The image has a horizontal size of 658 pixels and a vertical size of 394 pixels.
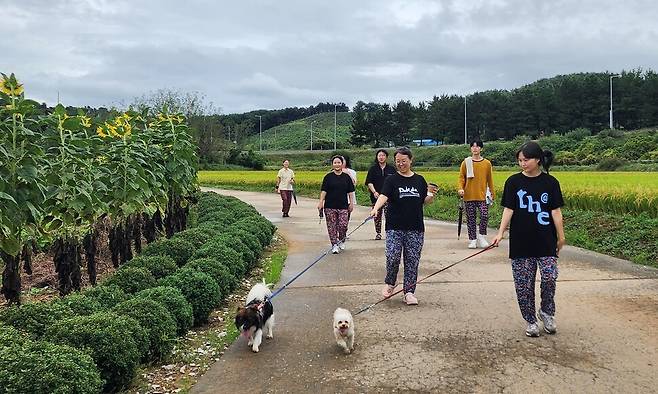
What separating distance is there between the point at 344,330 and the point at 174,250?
4.25 meters

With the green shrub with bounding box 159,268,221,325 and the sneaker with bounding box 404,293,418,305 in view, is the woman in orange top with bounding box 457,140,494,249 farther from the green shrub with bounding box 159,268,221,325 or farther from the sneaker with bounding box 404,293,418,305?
the green shrub with bounding box 159,268,221,325

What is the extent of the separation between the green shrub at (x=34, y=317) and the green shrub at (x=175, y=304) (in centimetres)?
84

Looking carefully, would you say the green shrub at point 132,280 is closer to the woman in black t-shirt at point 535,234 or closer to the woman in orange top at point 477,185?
the woman in black t-shirt at point 535,234

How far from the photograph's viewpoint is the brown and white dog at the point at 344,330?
17.4 ft

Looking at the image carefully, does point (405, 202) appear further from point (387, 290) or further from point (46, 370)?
point (46, 370)

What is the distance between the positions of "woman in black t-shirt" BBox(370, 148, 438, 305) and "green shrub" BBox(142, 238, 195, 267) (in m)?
3.14

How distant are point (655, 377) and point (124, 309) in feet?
14.6

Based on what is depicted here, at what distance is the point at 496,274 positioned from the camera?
29.3ft

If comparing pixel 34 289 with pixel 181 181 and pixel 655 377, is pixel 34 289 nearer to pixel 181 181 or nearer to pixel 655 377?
→ pixel 181 181

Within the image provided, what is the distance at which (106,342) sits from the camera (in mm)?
4504

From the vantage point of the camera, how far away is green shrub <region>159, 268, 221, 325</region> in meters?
6.59

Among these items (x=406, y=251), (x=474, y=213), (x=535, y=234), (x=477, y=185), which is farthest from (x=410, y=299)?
(x=474, y=213)

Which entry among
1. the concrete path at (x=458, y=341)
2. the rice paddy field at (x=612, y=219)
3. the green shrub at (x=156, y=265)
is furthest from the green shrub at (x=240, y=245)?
the rice paddy field at (x=612, y=219)

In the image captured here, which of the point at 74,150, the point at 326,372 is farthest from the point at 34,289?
the point at 326,372
